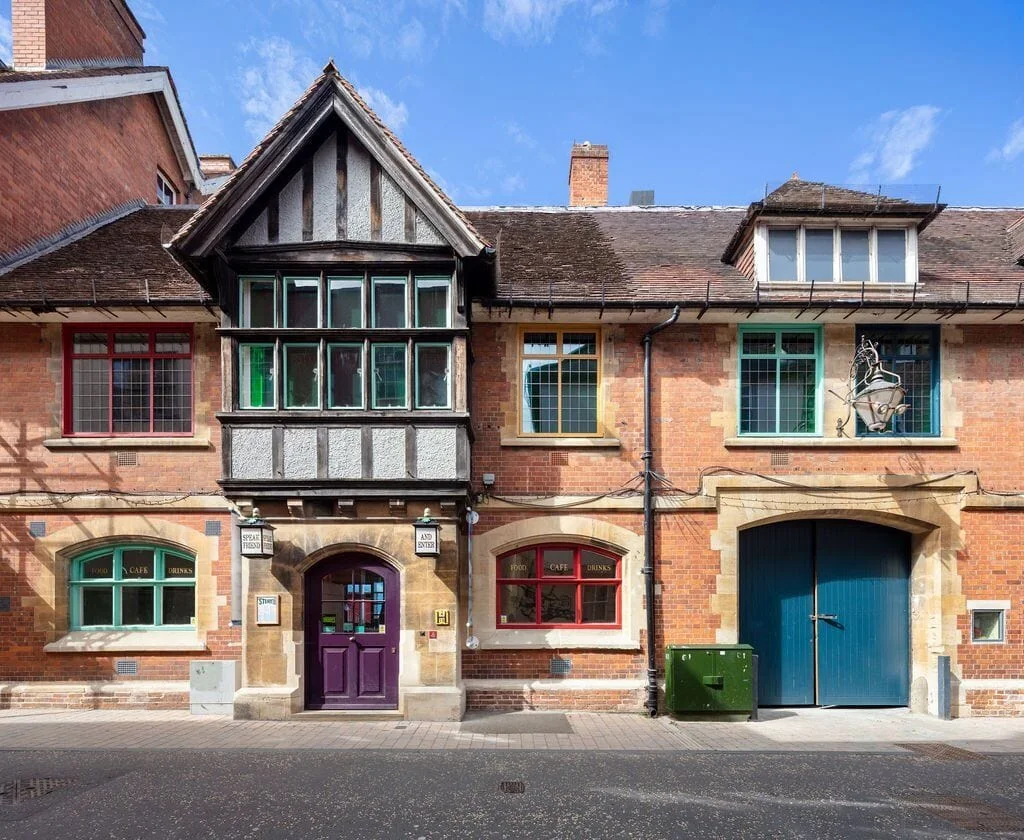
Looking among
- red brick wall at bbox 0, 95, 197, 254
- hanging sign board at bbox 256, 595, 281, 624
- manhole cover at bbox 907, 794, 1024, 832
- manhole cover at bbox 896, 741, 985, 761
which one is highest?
red brick wall at bbox 0, 95, 197, 254

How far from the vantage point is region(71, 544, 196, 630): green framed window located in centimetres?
1102

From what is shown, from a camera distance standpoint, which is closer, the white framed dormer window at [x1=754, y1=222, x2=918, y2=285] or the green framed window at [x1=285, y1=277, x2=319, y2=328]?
the green framed window at [x1=285, y1=277, x2=319, y2=328]

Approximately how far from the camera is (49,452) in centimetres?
1096

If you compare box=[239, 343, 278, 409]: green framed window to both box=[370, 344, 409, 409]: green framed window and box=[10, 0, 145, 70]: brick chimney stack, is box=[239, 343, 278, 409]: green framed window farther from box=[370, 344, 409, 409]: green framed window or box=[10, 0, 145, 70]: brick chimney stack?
box=[10, 0, 145, 70]: brick chimney stack

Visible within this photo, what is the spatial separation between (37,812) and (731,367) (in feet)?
34.5

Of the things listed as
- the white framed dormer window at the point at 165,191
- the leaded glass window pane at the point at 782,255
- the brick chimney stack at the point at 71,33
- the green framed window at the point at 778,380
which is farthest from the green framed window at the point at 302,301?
the white framed dormer window at the point at 165,191

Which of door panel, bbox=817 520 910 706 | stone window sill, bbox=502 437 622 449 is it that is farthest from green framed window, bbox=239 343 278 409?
door panel, bbox=817 520 910 706

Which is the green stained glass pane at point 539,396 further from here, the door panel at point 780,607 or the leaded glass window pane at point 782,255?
the leaded glass window pane at point 782,255

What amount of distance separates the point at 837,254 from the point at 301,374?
884 centimetres

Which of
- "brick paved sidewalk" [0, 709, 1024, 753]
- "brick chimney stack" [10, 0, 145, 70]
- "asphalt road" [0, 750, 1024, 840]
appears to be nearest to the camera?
"asphalt road" [0, 750, 1024, 840]

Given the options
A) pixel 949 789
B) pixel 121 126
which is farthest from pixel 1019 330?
pixel 121 126

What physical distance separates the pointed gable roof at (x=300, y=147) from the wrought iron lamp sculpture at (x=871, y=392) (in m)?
6.27

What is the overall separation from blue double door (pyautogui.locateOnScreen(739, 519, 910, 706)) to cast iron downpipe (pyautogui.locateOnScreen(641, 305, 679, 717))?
1.70 m

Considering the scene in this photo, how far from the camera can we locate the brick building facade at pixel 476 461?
10.2 m
